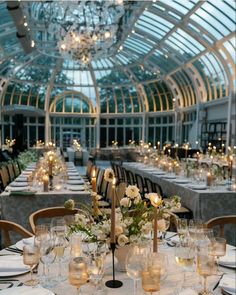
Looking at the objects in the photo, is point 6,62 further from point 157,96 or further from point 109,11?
point 109,11

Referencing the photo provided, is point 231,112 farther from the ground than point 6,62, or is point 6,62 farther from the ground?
point 6,62

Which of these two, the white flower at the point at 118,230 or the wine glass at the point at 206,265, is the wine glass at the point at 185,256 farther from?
the white flower at the point at 118,230

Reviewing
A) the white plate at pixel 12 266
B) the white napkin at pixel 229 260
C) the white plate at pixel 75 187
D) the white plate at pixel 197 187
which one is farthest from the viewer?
the white plate at pixel 197 187

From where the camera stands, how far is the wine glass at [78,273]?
5.27 feet

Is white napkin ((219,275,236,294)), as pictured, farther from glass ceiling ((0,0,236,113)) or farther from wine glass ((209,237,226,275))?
glass ceiling ((0,0,236,113))

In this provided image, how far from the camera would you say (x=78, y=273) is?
1.61 metres

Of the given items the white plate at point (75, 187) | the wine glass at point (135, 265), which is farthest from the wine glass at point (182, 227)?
the white plate at point (75, 187)

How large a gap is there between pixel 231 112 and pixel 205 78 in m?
4.38

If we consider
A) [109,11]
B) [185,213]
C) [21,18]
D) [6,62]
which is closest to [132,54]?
[6,62]

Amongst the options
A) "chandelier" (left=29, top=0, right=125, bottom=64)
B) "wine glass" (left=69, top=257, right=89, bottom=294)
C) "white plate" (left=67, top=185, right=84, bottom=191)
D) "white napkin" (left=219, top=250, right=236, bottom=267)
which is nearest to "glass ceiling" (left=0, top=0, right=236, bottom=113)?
"chandelier" (left=29, top=0, right=125, bottom=64)

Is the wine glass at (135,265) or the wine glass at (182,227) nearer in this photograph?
the wine glass at (135,265)

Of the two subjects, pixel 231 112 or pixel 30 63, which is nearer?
pixel 231 112

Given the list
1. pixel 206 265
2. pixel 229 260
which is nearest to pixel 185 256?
pixel 206 265

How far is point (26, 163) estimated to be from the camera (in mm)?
11898
